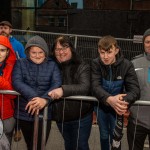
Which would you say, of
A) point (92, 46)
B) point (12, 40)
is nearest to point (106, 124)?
point (12, 40)

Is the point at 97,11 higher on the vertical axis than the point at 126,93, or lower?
higher

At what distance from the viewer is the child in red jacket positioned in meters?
3.61

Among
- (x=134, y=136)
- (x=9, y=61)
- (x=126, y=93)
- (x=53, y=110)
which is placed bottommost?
(x=134, y=136)

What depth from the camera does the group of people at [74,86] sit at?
3.48 metres

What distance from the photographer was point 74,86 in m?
3.53

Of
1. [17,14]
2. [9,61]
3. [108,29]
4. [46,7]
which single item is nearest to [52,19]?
[46,7]

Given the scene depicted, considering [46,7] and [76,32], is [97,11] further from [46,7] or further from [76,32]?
[46,7]

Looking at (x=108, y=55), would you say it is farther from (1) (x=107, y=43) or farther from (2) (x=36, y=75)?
(2) (x=36, y=75)

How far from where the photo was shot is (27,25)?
11.3m

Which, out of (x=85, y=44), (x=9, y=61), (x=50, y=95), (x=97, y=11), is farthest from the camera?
(x=97, y=11)

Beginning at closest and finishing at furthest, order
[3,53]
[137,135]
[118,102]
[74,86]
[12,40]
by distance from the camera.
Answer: [118,102] → [74,86] → [3,53] → [137,135] → [12,40]

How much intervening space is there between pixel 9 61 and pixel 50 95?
0.64m

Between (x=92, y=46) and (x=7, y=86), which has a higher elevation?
(x=92, y=46)

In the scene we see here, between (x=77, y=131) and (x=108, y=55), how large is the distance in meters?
0.97
